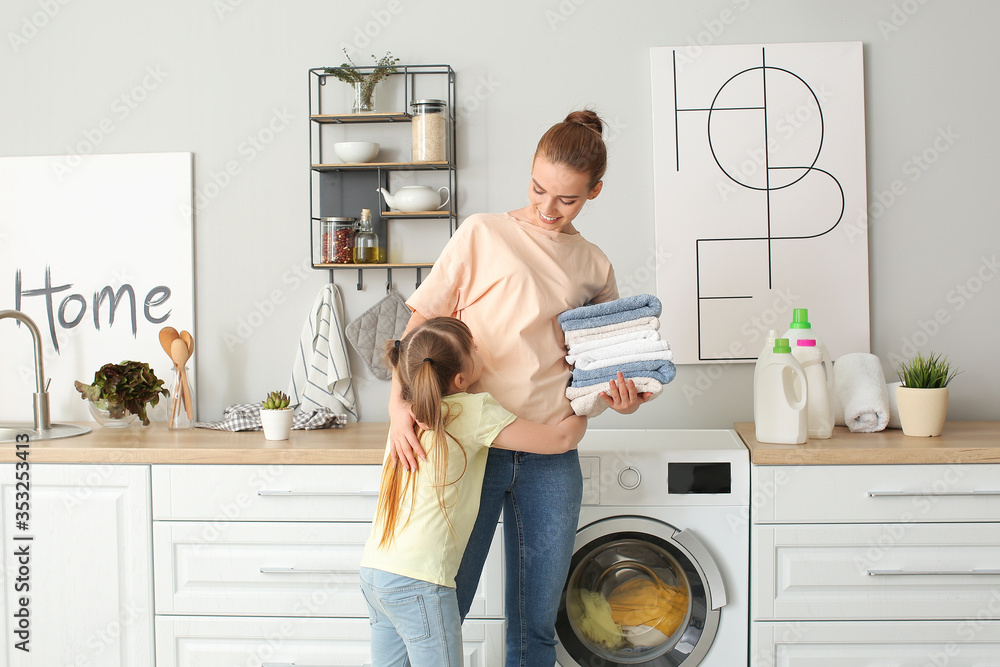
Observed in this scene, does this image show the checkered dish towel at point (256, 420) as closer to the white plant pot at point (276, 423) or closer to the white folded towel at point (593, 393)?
the white plant pot at point (276, 423)

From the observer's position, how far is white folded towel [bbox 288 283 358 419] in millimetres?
2227

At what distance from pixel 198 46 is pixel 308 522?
1.47 metres

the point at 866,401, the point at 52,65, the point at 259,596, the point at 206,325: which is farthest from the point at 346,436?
the point at 52,65

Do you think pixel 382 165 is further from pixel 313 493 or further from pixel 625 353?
pixel 625 353

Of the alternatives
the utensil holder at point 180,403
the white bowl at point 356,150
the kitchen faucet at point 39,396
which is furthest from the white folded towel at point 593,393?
the kitchen faucet at point 39,396

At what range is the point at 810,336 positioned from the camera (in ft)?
6.42

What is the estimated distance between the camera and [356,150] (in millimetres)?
2139

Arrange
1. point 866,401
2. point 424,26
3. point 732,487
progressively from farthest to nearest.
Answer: point 424,26
point 866,401
point 732,487

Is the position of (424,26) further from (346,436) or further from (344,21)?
(346,436)

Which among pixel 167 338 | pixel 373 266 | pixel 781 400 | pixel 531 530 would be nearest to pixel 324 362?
pixel 373 266

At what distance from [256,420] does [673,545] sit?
1171 millimetres

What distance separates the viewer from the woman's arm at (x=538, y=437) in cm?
134

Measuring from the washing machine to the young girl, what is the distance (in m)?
0.53

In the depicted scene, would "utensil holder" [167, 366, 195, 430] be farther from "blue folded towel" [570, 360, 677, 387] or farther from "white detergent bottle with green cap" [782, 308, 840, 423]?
"white detergent bottle with green cap" [782, 308, 840, 423]
